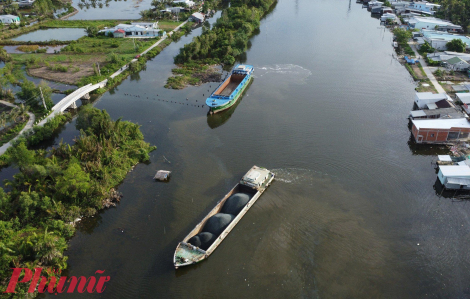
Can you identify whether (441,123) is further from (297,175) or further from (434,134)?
(297,175)

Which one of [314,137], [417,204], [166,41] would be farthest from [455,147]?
[166,41]

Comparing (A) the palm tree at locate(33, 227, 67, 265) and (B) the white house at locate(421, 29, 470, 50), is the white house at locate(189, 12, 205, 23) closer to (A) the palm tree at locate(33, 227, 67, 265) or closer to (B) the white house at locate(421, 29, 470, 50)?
(B) the white house at locate(421, 29, 470, 50)

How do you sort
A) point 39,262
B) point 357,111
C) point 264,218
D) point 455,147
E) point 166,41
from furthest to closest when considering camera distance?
point 166,41, point 357,111, point 455,147, point 264,218, point 39,262

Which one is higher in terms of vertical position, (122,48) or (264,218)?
(122,48)

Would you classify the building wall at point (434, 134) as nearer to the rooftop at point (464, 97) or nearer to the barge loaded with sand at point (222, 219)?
the rooftop at point (464, 97)

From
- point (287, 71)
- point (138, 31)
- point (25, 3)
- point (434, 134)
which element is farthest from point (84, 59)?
point (25, 3)

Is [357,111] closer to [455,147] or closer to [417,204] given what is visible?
[455,147]

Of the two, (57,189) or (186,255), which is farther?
(57,189)
